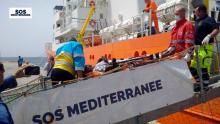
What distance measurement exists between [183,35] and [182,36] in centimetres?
3

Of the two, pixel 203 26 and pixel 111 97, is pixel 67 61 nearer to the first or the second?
pixel 111 97

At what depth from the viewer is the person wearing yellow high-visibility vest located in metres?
5.74

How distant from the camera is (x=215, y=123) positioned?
7992mm

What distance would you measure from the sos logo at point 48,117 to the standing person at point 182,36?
2023 millimetres

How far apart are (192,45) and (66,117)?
7.64 ft

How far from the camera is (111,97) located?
513 cm

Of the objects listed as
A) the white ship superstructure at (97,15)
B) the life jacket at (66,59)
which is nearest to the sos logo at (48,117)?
the life jacket at (66,59)

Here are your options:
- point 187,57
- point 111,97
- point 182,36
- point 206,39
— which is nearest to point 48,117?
point 111,97

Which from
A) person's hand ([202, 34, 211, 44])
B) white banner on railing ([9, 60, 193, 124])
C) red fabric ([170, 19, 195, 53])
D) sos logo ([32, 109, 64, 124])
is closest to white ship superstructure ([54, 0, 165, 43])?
red fabric ([170, 19, 195, 53])

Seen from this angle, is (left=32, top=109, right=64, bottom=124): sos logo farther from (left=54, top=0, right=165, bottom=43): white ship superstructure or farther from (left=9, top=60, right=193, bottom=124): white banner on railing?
(left=54, top=0, right=165, bottom=43): white ship superstructure

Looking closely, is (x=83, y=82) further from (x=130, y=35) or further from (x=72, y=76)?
(x=130, y=35)

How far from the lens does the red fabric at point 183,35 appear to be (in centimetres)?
583

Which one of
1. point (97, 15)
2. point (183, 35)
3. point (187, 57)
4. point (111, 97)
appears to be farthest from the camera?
point (97, 15)

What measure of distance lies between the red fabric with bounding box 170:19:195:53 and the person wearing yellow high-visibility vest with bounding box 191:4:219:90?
0.59ft
